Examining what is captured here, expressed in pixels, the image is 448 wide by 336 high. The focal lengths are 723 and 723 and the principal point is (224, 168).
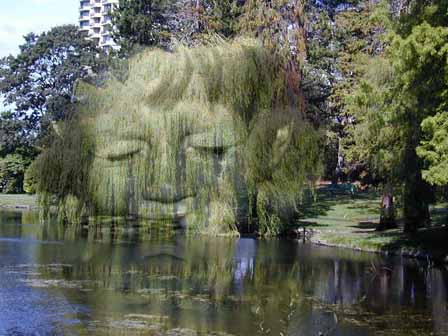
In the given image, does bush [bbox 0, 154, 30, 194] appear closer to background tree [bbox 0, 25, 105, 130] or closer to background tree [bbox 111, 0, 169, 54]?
background tree [bbox 0, 25, 105, 130]

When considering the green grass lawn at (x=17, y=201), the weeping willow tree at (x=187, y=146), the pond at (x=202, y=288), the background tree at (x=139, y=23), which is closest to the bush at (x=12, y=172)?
the green grass lawn at (x=17, y=201)

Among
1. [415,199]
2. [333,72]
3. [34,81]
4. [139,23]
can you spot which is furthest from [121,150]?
[34,81]

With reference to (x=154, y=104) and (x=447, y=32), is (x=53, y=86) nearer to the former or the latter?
(x=154, y=104)

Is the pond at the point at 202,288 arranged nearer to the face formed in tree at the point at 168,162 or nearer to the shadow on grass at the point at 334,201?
the face formed in tree at the point at 168,162

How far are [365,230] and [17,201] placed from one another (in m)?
29.1

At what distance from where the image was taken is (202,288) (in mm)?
18656

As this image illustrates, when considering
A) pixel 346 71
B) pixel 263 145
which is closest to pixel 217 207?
pixel 263 145

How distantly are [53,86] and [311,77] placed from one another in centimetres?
2497

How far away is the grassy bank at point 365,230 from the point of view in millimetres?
26375

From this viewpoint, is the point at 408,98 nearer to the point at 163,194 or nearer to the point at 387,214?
the point at 163,194

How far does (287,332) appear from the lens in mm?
13734

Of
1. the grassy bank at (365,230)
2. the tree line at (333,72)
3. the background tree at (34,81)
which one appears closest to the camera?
the tree line at (333,72)

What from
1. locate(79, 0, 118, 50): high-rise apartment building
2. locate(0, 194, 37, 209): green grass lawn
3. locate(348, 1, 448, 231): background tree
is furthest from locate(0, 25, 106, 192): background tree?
locate(79, 0, 118, 50): high-rise apartment building

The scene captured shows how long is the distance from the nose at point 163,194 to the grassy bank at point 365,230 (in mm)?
7451
